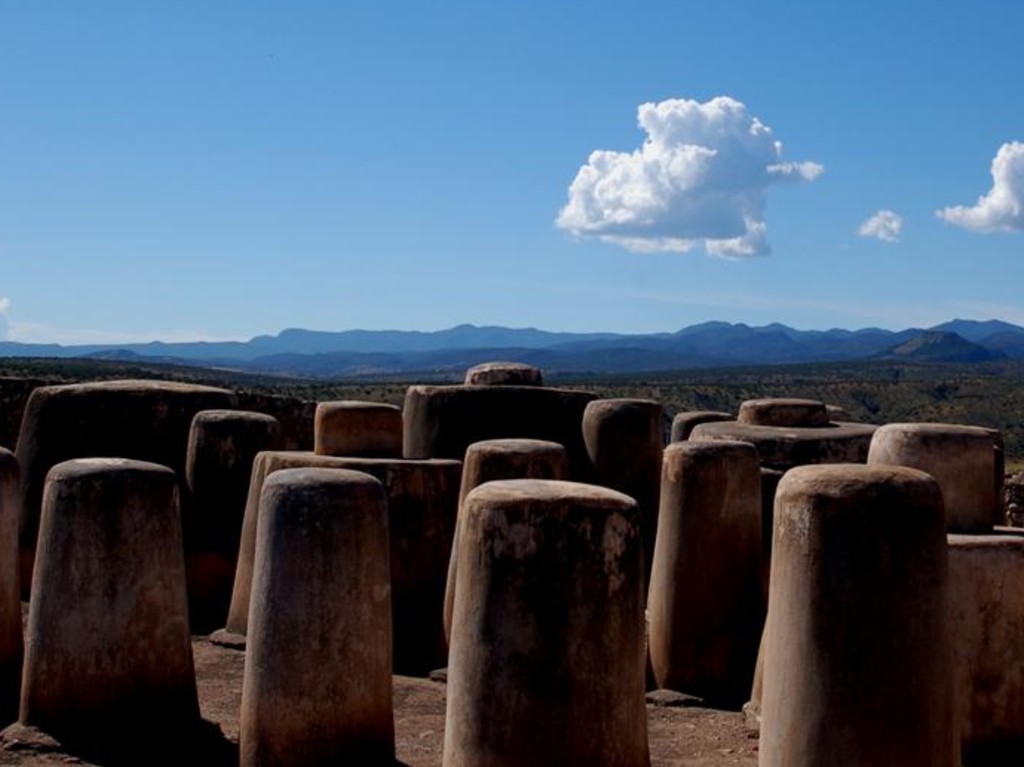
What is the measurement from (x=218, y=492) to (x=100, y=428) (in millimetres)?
1394

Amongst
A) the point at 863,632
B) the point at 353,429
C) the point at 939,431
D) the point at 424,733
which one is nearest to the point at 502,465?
the point at 353,429

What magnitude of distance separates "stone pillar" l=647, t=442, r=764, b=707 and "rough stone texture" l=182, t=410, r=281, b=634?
418 centimetres

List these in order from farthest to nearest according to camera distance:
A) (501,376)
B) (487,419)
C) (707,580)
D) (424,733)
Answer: (501,376)
(487,419)
(707,580)
(424,733)

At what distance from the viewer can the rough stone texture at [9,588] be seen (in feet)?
32.2

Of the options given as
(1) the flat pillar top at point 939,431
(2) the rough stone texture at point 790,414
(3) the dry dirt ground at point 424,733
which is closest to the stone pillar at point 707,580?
(3) the dry dirt ground at point 424,733

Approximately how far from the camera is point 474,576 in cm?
705

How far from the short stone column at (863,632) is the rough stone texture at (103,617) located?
3.89 m


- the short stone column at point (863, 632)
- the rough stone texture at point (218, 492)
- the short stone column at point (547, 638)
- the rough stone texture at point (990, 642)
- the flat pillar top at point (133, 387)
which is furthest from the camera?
the flat pillar top at point (133, 387)

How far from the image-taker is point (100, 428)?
13500 mm

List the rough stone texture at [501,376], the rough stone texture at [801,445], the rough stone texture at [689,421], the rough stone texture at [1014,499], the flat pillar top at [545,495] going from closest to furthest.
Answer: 1. the flat pillar top at [545,495]
2. the rough stone texture at [801,445]
3. the rough stone texture at [501,376]
4. the rough stone texture at [689,421]
5. the rough stone texture at [1014,499]

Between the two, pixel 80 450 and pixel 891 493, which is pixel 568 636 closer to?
pixel 891 493

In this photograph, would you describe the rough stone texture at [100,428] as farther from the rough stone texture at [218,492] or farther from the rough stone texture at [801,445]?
the rough stone texture at [801,445]

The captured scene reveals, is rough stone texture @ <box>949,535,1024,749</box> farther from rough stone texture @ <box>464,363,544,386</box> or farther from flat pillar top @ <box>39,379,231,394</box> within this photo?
flat pillar top @ <box>39,379,231,394</box>

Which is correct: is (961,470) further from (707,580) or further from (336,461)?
(336,461)
